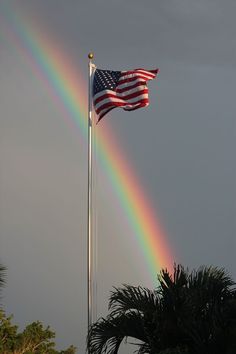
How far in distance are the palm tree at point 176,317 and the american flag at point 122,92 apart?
25.0 feet

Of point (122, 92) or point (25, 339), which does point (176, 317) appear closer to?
point (25, 339)

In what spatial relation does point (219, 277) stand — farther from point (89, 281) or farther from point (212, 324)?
point (89, 281)

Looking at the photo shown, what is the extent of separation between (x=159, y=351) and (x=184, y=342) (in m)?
0.50

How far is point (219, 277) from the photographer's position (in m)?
13.8

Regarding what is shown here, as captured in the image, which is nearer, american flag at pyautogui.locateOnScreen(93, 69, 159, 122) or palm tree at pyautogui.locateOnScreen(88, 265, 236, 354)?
palm tree at pyautogui.locateOnScreen(88, 265, 236, 354)

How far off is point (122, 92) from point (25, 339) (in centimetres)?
916

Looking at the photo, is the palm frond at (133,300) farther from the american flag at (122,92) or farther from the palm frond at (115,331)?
the american flag at (122,92)

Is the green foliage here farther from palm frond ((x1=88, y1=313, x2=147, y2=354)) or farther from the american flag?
the american flag

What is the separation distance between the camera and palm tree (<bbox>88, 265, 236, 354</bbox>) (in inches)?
512

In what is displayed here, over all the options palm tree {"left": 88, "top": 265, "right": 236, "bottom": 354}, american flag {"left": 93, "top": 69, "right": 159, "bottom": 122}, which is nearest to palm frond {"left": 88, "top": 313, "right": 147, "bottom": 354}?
palm tree {"left": 88, "top": 265, "right": 236, "bottom": 354}

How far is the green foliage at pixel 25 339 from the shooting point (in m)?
13.2

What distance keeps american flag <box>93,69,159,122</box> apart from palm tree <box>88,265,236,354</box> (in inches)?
300

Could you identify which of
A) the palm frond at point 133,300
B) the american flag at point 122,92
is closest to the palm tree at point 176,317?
the palm frond at point 133,300

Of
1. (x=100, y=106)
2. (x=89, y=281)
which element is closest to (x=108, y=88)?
(x=100, y=106)
